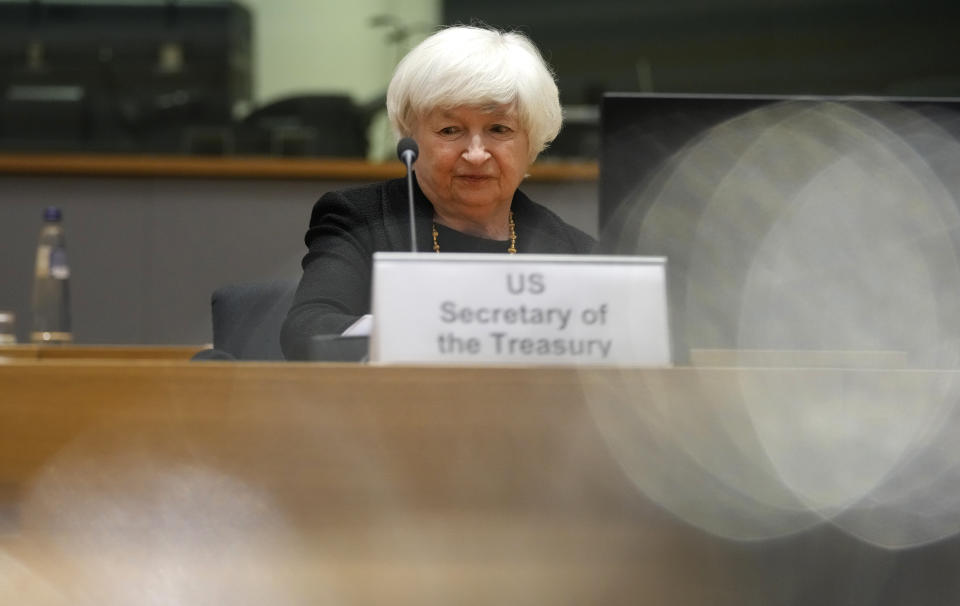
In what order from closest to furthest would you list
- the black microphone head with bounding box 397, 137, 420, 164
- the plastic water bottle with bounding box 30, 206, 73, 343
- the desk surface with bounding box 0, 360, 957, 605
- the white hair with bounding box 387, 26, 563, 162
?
the desk surface with bounding box 0, 360, 957, 605 → the black microphone head with bounding box 397, 137, 420, 164 → the white hair with bounding box 387, 26, 563, 162 → the plastic water bottle with bounding box 30, 206, 73, 343

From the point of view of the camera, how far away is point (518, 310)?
2.98 feet

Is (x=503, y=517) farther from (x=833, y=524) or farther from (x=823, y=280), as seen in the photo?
(x=823, y=280)

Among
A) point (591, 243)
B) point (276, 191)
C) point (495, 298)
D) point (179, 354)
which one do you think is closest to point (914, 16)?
point (276, 191)

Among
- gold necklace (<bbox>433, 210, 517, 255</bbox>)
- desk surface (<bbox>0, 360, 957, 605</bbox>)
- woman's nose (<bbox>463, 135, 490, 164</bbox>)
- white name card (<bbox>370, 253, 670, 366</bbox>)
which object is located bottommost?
desk surface (<bbox>0, 360, 957, 605</bbox>)

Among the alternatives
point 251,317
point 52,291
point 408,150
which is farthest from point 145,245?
point 408,150

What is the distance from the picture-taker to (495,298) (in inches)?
36.0

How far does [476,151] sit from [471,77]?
104 mm

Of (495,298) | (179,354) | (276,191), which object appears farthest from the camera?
(276,191)

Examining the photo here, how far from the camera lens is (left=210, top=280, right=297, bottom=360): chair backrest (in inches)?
64.7

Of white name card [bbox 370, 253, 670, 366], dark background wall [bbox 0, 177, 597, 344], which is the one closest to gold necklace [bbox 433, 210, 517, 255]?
white name card [bbox 370, 253, 670, 366]

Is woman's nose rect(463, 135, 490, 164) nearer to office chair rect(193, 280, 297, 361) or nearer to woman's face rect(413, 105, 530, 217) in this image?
woman's face rect(413, 105, 530, 217)

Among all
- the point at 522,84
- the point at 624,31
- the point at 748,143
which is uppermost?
the point at 624,31

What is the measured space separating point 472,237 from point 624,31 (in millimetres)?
3637

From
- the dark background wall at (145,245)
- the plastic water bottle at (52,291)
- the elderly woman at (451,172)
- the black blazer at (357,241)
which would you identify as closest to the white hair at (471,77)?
the elderly woman at (451,172)
